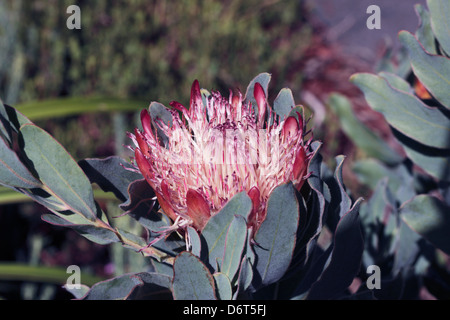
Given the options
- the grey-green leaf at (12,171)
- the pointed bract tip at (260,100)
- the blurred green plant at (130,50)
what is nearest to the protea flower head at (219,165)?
the pointed bract tip at (260,100)

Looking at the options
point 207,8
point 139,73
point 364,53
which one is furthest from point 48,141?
point 364,53

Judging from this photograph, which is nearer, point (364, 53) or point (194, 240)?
point (194, 240)

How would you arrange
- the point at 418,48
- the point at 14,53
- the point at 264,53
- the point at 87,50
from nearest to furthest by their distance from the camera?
1. the point at 418,48
2. the point at 14,53
3. the point at 87,50
4. the point at 264,53

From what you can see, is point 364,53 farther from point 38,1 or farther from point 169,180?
point 169,180

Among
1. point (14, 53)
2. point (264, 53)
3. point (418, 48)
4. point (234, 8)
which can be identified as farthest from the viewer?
point (234, 8)

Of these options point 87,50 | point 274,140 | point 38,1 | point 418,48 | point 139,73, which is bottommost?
point 274,140

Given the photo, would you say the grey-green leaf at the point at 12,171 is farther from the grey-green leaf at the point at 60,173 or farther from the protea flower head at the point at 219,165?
the protea flower head at the point at 219,165

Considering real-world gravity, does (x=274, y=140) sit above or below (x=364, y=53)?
below

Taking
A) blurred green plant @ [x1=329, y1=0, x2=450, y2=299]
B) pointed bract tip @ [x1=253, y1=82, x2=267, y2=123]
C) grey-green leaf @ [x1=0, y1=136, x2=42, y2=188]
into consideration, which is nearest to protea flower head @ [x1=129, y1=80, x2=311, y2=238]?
pointed bract tip @ [x1=253, y1=82, x2=267, y2=123]
